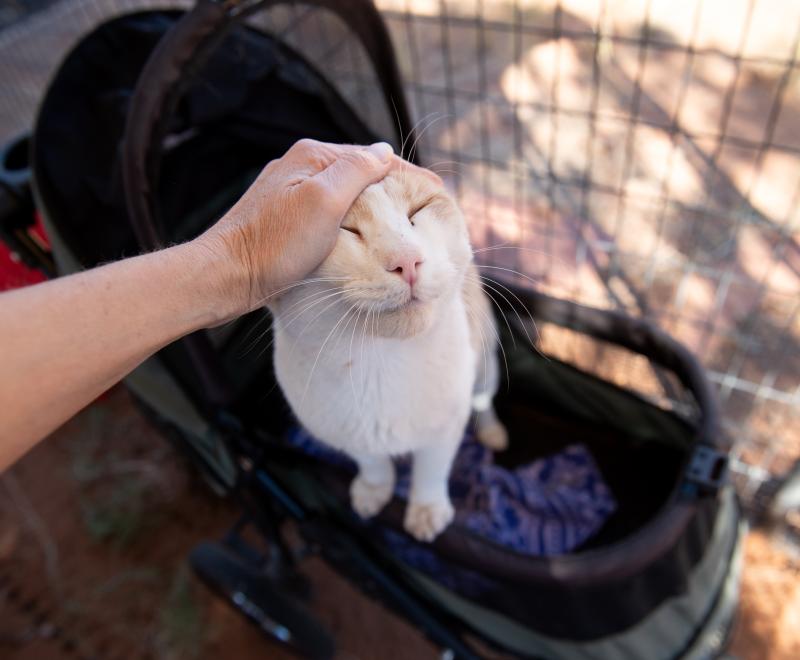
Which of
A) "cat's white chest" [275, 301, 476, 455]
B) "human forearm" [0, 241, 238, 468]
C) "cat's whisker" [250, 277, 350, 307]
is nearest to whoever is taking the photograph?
"human forearm" [0, 241, 238, 468]

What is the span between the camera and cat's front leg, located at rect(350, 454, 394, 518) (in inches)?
38.5

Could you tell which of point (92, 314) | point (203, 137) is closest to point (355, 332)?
point (92, 314)

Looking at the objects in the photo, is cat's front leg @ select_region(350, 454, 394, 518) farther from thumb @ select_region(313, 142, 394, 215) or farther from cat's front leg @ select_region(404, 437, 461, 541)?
thumb @ select_region(313, 142, 394, 215)

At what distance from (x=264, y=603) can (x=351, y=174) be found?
3.34 feet

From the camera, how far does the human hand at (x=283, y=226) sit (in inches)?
22.3

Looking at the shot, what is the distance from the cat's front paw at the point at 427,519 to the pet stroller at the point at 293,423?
18mm

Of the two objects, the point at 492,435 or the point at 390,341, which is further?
the point at 492,435

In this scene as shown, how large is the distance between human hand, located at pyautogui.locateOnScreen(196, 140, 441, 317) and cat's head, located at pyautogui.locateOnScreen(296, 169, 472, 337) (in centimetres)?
2

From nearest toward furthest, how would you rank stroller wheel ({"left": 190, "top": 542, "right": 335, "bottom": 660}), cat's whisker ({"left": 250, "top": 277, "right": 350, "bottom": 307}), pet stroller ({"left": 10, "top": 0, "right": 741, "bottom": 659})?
cat's whisker ({"left": 250, "top": 277, "right": 350, "bottom": 307}), pet stroller ({"left": 10, "top": 0, "right": 741, "bottom": 659}), stroller wheel ({"left": 190, "top": 542, "right": 335, "bottom": 660})

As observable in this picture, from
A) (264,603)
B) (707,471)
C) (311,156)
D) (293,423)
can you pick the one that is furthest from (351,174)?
(264,603)

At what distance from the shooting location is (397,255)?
58cm

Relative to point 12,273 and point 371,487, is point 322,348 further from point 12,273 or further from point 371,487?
A: point 12,273

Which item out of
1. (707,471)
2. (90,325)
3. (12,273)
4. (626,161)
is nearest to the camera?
(90,325)

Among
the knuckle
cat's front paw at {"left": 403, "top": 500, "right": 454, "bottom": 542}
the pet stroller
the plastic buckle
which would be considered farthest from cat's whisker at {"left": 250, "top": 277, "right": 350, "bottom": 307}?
the plastic buckle
